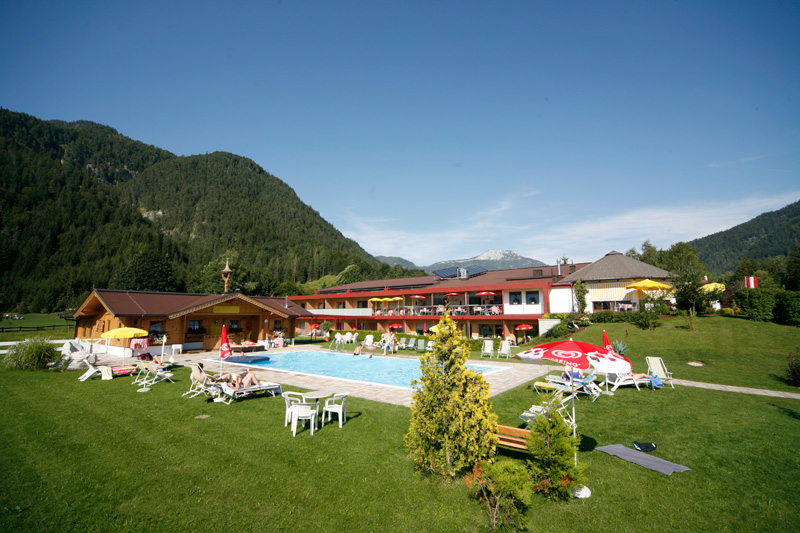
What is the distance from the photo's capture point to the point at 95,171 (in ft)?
603

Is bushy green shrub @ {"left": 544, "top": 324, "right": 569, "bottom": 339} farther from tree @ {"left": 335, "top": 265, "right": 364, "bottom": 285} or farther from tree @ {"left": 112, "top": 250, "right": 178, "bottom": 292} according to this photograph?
tree @ {"left": 335, "top": 265, "right": 364, "bottom": 285}

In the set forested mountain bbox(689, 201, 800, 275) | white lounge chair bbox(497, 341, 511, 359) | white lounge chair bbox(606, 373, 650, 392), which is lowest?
white lounge chair bbox(497, 341, 511, 359)

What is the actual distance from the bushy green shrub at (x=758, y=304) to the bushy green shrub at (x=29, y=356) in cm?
3413

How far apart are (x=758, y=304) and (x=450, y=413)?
2400 centimetres

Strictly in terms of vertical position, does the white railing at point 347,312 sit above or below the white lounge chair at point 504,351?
above

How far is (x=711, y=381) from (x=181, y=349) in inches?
1008

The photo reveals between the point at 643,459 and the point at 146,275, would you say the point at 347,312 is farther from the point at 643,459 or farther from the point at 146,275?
the point at 146,275

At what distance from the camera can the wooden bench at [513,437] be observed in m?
5.84

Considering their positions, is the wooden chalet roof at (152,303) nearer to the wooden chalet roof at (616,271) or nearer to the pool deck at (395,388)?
the pool deck at (395,388)

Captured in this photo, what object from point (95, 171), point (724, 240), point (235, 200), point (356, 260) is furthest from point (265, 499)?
point (95, 171)

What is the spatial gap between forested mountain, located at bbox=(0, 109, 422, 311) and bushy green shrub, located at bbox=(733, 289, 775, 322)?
68.6 meters

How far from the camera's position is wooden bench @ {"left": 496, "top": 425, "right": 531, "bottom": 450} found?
5.84m

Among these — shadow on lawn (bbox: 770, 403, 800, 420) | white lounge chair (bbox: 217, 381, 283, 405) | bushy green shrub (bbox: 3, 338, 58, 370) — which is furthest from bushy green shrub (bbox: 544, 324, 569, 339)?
bushy green shrub (bbox: 3, 338, 58, 370)

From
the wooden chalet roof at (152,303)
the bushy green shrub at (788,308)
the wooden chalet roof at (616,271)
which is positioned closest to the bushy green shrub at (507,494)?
the wooden chalet roof at (152,303)
